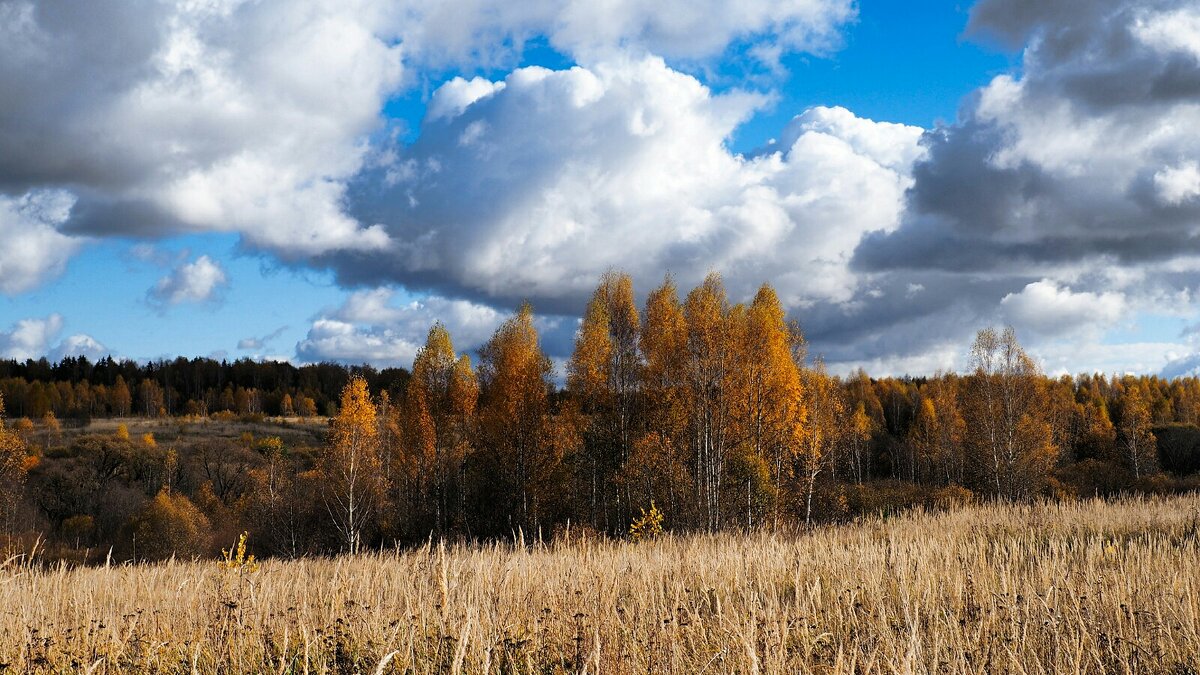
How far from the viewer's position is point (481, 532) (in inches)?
1542

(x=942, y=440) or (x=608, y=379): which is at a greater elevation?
(x=608, y=379)

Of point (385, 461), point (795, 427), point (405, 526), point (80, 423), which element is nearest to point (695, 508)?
point (795, 427)

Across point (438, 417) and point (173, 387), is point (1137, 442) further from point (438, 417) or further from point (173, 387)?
point (173, 387)

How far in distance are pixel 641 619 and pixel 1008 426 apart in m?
41.2

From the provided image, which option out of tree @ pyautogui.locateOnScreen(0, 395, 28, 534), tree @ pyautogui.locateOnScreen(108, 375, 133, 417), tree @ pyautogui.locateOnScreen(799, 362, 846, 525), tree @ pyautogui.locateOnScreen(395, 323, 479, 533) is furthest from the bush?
tree @ pyautogui.locateOnScreen(108, 375, 133, 417)

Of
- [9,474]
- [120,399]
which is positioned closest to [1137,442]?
[9,474]

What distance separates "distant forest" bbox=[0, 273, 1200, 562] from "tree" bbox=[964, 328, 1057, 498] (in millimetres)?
146

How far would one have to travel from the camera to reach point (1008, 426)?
131 feet

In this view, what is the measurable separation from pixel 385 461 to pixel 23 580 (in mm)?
49465

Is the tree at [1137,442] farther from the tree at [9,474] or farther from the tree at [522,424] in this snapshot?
the tree at [9,474]

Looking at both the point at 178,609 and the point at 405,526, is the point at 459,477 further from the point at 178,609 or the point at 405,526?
the point at 178,609

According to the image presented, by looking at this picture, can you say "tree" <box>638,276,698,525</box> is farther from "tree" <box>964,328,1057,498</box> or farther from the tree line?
the tree line

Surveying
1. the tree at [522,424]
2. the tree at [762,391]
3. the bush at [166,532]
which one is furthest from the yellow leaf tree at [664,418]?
the bush at [166,532]

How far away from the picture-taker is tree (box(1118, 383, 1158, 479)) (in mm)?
61375
